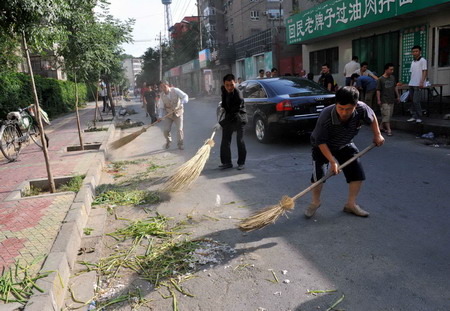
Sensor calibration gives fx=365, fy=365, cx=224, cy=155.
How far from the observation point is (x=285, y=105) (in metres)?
7.82

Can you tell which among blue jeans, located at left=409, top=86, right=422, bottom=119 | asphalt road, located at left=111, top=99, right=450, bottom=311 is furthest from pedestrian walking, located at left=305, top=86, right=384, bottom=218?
blue jeans, located at left=409, top=86, right=422, bottom=119

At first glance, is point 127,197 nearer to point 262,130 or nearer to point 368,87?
point 262,130

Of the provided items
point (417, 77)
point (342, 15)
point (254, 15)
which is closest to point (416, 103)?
point (417, 77)

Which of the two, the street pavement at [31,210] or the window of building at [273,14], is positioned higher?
the window of building at [273,14]

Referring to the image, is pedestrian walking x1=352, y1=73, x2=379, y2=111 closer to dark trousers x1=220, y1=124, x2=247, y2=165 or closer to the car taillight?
the car taillight

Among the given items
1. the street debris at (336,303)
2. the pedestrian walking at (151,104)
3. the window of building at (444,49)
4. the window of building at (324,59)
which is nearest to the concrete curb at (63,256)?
the street debris at (336,303)

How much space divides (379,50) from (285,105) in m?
7.79

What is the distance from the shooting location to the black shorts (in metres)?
3.88

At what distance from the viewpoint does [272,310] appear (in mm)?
2588

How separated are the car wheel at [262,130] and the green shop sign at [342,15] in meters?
5.69

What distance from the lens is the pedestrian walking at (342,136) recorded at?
3.43 metres

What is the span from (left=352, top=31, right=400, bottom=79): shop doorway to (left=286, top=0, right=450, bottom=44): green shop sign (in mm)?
1203

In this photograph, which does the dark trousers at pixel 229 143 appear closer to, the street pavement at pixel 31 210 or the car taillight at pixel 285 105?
the car taillight at pixel 285 105

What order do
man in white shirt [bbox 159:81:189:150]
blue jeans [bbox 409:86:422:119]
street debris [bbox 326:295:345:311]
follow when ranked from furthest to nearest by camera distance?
blue jeans [bbox 409:86:422:119], man in white shirt [bbox 159:81:189:150], street debris [bbox 326:295:345:311]
